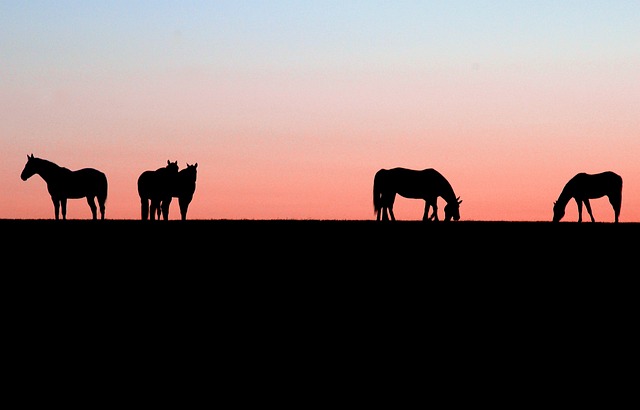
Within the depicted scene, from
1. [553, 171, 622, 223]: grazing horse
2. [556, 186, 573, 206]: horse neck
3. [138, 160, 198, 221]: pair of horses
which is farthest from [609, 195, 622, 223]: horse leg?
[138, 160, 198, 221]: pair of horses

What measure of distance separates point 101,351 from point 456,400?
12.4ft

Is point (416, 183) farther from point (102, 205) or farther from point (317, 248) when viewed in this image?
point (317, 248)

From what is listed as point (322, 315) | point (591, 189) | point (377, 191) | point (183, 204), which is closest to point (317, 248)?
point (322, 315)

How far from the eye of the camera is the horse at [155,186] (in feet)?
100

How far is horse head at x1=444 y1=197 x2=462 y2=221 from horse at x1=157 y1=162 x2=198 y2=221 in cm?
824

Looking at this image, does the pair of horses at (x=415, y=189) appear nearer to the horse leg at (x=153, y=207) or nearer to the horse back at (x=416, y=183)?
the horse back at (x=416, y=183)

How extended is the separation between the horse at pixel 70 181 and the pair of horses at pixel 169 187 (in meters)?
2.51

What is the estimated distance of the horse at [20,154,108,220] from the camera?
32.1 meters

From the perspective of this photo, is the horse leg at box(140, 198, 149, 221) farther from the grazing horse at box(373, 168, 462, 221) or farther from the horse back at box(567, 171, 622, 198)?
the horse back at box(567, 171, 622, 198)

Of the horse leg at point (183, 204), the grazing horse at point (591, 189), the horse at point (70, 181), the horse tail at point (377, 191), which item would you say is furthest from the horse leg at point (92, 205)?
the grazing horse at point (591, 189)

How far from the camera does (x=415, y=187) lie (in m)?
33.8

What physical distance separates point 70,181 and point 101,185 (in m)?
1.16

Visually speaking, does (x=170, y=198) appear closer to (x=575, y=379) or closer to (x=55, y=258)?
(x=55, y=258)

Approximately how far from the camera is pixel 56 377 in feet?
30.4
